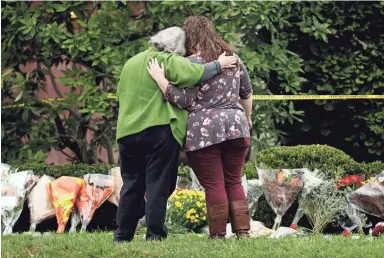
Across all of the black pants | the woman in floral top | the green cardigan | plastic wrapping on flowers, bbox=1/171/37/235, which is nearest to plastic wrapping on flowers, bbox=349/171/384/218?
the woman in floral top

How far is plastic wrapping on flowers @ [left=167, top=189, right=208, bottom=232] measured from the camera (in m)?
8.19

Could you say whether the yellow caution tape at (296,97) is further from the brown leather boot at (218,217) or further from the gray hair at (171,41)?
the brown leather boot at (218,217)

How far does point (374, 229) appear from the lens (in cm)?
775

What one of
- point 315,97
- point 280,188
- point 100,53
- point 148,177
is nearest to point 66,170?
point 100,53

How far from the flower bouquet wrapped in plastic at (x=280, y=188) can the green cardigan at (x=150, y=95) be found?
1840mm

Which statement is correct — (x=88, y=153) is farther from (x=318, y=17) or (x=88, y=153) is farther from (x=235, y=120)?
(x=235, y=120)

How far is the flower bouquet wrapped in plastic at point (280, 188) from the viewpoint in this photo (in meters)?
8.02

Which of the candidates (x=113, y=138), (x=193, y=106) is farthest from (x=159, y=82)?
(x=113, y=138)

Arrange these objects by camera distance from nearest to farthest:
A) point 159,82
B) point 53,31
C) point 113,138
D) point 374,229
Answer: point 159,82 < point 374,229 < point 53,31 < point 113,138

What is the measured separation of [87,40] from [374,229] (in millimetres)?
3730

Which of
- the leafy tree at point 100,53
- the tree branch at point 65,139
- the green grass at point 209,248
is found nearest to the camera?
the green grass at point 209,248

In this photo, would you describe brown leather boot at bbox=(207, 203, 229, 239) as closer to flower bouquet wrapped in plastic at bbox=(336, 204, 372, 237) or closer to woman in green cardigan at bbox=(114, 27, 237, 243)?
woman in green cardigan at bbox=(114, 27, 237, 243)

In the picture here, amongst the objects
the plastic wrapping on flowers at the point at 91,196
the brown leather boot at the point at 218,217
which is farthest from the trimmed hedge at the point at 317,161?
the brown leather boot at the point at 218,217

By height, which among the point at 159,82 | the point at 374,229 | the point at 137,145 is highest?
the point at 159,82
